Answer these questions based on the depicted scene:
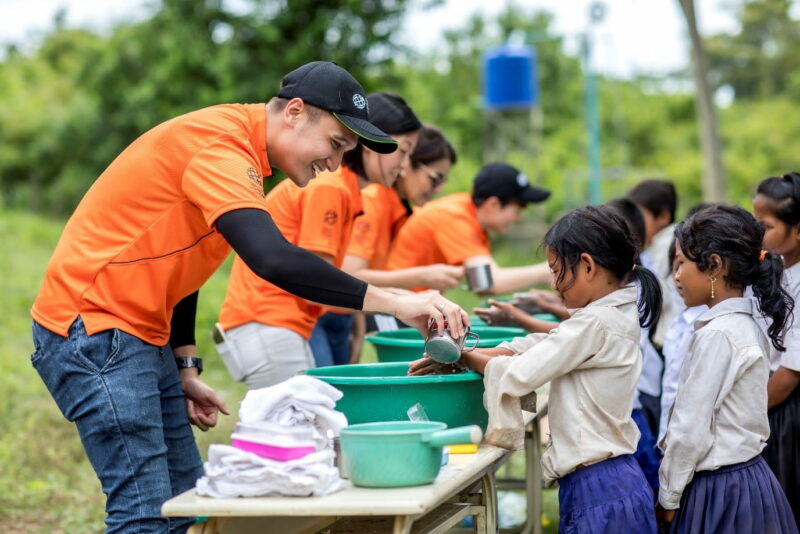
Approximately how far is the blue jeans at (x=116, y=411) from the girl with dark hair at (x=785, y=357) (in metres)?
2.00

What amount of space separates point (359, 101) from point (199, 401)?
1021 millimetres

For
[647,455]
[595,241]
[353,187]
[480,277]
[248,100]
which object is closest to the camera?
[595,241]

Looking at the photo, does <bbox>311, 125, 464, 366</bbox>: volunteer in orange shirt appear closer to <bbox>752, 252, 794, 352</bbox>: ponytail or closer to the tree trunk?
<bbox>752, 252, 794, 352</bbox>: ponytail

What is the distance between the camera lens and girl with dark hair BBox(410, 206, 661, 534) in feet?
8.50

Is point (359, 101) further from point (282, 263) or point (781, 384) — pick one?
point (781, 384)

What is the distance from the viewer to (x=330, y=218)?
11.3ft

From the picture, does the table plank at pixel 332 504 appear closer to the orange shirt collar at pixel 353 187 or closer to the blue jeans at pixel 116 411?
the blue jeans at pixel 116 411

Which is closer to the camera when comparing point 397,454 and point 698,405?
point 397,454

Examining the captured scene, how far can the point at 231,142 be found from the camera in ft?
8.07

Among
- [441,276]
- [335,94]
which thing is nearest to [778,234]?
[441,276]

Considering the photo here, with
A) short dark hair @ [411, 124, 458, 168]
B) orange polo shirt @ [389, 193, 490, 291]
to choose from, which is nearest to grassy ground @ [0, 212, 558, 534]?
orange polo shirt @ [389, 193, 490, 291]

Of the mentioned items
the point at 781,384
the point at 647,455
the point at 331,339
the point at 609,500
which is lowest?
the point at 647,455

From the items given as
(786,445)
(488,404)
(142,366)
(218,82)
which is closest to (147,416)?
(142,366)

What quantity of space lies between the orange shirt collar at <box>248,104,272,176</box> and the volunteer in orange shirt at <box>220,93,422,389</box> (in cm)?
82
